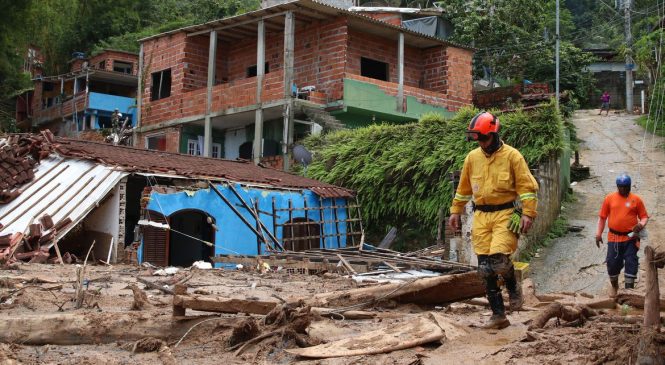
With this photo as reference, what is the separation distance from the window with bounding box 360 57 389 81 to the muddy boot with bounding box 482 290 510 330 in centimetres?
2310

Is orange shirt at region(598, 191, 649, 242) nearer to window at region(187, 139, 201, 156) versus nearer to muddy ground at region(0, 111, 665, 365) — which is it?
muddy ground at region(0, 111, 665, 365)

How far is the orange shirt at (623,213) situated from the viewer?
36.1 feet

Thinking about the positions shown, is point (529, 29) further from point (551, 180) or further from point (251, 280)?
point (251, 280)

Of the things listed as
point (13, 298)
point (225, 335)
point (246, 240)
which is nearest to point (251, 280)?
point (13, 298)

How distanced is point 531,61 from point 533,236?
69.3 feet

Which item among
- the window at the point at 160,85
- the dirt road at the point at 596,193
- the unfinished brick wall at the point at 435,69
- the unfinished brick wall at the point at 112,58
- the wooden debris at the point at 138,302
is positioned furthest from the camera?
the unfinished brick wall at the point at 112,58

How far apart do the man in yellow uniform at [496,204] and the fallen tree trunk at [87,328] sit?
235cm

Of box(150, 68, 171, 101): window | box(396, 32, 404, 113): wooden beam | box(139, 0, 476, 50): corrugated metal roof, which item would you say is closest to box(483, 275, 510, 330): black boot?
box(139, 0, 476, 50): corrugated metal roof

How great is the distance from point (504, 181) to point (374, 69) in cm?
2345

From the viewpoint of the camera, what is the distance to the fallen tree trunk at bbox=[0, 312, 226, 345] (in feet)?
20.6

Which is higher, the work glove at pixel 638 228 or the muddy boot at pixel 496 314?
the work glove at pixel 638 228

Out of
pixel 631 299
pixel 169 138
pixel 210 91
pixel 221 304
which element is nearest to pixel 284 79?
pixel 210 91

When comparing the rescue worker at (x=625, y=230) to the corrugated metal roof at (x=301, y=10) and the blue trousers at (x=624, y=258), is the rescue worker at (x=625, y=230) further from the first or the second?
the corrugated metal roof at (x=301, y=10)

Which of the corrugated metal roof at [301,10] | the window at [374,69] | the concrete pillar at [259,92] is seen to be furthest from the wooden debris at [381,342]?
the window at [374,69]
